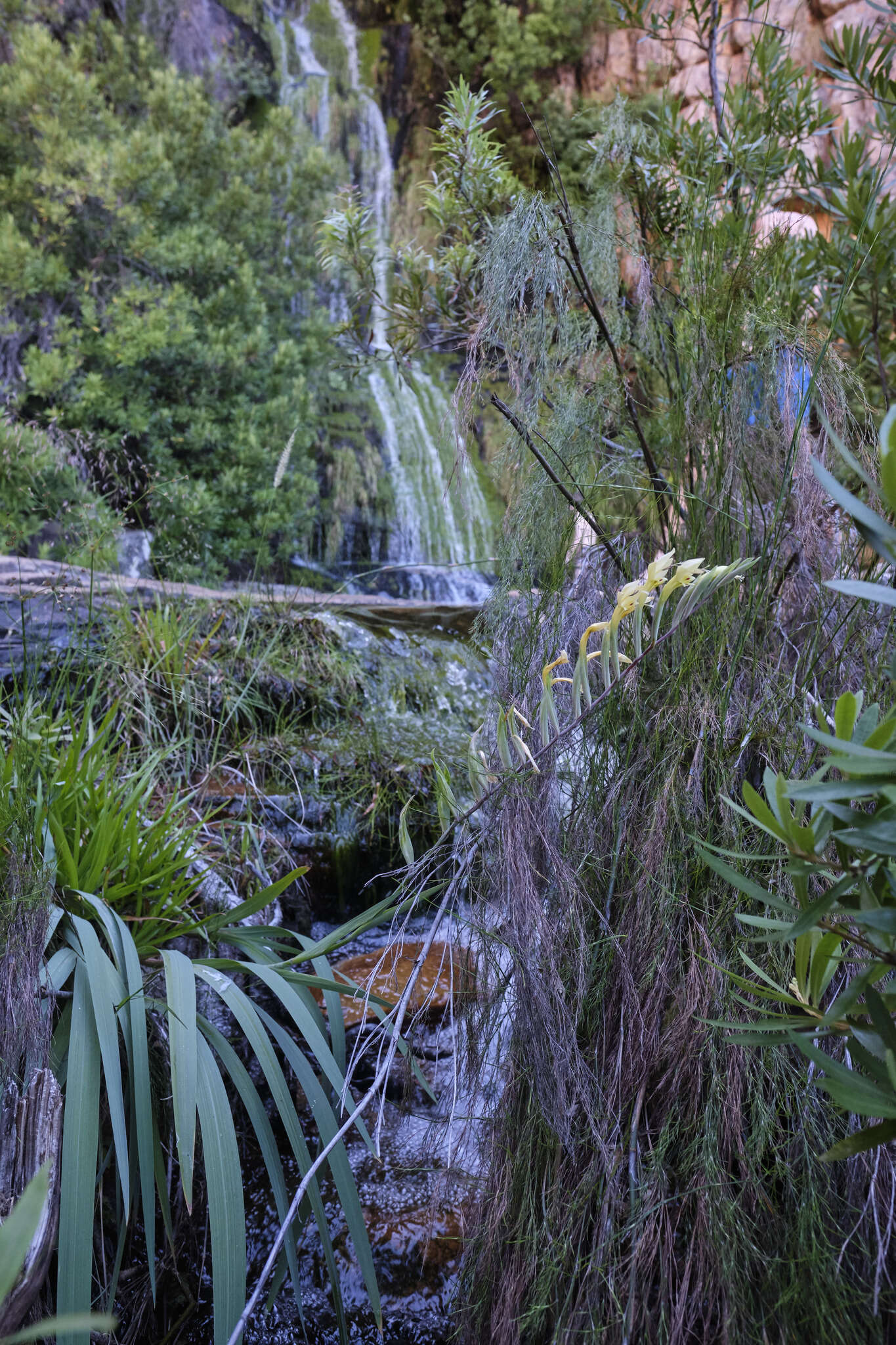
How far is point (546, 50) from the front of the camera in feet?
27.5

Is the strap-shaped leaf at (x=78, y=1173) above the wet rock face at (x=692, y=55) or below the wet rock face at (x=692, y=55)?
below

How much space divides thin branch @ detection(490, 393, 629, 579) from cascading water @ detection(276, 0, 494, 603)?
398cm

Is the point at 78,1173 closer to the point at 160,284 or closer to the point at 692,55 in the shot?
the point at 160,284

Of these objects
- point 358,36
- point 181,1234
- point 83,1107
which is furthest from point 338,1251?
point 358,36

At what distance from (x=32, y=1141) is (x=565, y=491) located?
3.87ft

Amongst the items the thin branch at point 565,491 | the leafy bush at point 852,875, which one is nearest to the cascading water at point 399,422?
the thin branch at point 565,491

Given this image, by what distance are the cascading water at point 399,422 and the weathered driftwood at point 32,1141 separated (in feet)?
14.3

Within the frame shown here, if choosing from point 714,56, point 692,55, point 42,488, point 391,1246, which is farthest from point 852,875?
point 692,55

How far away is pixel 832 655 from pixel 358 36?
10696 mm

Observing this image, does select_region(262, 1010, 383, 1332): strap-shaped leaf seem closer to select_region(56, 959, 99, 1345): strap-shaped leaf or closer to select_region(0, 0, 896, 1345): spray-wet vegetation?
select_region(0, 0, 896, 1345): spray-wet vegetation

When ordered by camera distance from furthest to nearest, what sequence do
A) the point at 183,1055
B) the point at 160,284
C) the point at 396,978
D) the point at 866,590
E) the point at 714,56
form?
the point at 160,284, the point at 396,978, the point at 714,56, the point at 183,1055, the point at 866,590

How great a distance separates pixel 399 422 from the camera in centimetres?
761

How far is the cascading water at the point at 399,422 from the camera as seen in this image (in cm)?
640

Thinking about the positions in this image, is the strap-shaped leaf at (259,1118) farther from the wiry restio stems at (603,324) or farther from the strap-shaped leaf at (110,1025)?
the wiry restio stems at (603,324)
